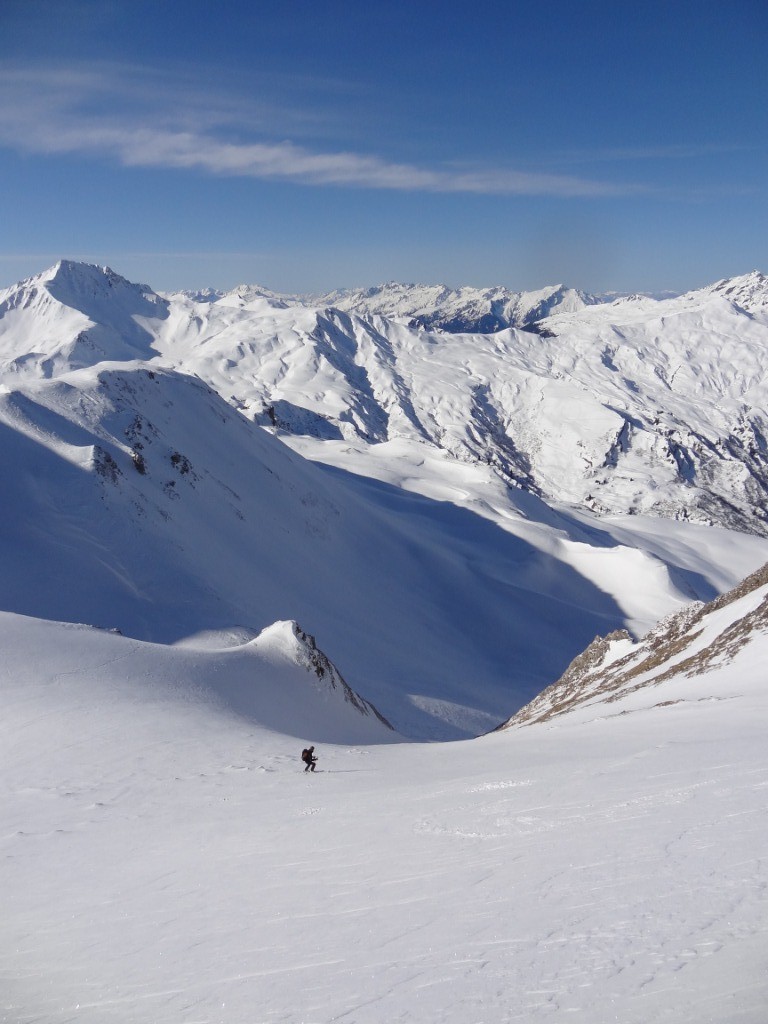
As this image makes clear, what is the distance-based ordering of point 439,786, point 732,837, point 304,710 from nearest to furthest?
point 732,837 < point 439,786 < point 304,710

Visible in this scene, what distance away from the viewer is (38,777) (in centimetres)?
1684

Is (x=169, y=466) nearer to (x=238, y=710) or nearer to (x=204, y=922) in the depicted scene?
(x=238, y=710)

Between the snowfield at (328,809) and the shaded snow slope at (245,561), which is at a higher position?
the shaded snow slope at (245,561)

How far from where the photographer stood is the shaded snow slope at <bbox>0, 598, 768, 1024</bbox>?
6773 mm

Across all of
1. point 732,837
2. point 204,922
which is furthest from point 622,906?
point 204,922

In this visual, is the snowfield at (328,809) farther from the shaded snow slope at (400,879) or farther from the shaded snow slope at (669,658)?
the shaded snow slope at (669,658)

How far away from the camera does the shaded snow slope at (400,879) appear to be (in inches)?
267

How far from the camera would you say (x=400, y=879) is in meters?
9.62

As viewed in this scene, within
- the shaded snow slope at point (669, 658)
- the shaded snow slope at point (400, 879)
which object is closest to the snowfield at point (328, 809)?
the shaded snow slope at point (400, 879)

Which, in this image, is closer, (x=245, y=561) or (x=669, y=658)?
(x=669, y=658)

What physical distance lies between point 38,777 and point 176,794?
3.26 metres

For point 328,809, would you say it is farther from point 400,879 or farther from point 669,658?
point 669,658

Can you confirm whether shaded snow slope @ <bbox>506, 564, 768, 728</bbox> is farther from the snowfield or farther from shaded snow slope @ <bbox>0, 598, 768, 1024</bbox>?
shaded snow slope @ <bbox>0, 598, 768, 1024</bbox>

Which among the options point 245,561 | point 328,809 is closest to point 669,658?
point 328,809
